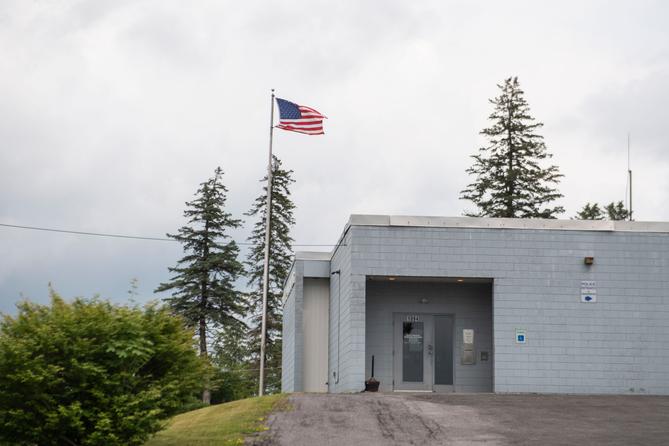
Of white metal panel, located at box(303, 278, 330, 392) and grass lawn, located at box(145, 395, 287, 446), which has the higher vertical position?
white metal panel, located at box(303, 278, 330, 392)

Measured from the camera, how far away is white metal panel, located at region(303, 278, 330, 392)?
31.0m

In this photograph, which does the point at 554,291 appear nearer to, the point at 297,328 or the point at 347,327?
the point at 347,327

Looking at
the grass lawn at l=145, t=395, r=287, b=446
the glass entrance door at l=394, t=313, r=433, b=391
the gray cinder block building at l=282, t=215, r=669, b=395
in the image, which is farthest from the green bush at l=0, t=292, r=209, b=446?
the glass entrance door at l=394, t=313, r=433, b=391

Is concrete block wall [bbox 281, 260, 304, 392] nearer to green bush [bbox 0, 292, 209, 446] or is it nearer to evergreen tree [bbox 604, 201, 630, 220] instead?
green bush [bbox 0, 292, 209, 446]

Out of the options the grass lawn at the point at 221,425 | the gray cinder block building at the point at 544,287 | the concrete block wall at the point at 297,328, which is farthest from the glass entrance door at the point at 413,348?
the grass lawn at the point at 221,425

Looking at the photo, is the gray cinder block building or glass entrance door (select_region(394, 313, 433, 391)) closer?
the gray cinder block building

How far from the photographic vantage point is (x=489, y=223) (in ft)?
84.4

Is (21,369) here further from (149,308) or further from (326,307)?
(326,307)

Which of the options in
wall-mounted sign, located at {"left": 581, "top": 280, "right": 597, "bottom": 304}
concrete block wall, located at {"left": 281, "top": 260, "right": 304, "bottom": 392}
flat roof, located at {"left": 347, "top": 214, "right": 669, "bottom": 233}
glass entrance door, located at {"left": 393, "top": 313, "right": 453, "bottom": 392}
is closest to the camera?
wall-mounted sign, located at {"left": 581, "top": 280, "right": 597, "bottom": 304}

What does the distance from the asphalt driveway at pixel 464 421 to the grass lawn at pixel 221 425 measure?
0.41 m

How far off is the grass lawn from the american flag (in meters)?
10.5

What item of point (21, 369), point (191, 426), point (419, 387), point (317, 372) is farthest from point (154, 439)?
point (317, 372)

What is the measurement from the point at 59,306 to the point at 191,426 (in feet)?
16.7

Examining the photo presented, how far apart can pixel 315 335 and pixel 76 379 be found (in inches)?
660
